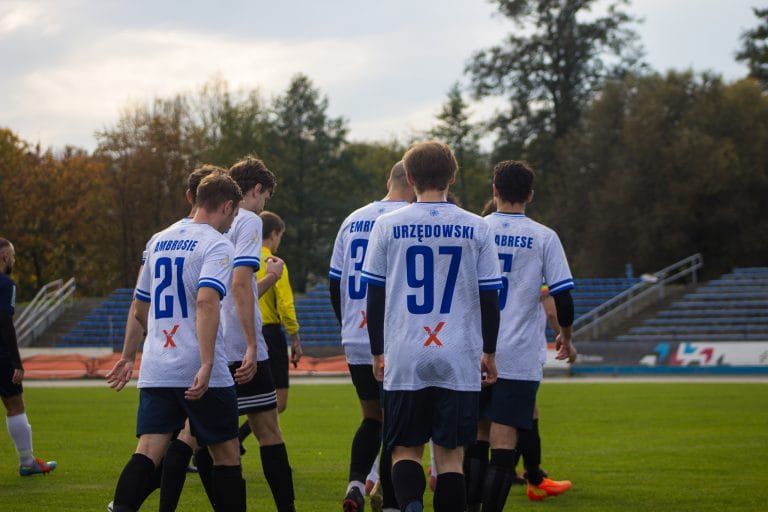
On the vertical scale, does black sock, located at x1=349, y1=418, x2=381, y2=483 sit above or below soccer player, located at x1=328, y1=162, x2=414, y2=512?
below

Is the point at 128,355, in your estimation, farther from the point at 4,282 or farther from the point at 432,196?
the point at 4,282

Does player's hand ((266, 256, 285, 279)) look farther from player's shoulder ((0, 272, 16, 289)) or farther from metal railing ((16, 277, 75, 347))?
metal railing ((16, 277, 75, 347))

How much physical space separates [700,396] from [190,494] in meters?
14.9

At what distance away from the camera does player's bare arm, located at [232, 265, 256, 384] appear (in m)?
7.12

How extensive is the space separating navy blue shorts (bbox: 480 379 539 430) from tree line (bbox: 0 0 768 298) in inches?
1713

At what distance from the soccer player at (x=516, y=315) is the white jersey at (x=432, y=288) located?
1432 millimetres

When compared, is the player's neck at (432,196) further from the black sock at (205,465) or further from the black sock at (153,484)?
the black sock at (205,465)

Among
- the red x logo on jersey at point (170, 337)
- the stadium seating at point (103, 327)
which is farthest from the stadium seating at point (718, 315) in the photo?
the red x logo on jersey at point (170, 337)

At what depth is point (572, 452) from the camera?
12805mm

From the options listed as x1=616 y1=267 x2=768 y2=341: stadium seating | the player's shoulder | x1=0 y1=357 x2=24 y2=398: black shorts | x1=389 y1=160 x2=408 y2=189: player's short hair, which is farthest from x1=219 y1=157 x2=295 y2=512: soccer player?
x1=616 y1=267 x2=768 y2=341: stadium seating

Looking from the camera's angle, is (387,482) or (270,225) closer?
(387,482)

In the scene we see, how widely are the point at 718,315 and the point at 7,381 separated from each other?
33.7 m

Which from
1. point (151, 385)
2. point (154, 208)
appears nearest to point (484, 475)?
point (151, 385)

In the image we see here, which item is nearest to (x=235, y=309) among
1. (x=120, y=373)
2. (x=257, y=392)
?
(x=257, y=392)
